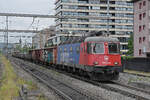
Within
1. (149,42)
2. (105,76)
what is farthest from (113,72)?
(149,42)

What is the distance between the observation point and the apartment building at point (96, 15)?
3430 inches

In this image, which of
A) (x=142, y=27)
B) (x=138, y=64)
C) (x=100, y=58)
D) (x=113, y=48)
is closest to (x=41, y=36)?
(x=142, y=27)

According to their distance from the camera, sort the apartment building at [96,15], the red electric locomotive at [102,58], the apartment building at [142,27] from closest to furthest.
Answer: the red electric locomotive at [102,58]
the apartment building at [142,27]
the apartment building at [96,15]

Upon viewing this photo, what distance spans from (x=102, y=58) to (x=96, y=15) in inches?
2977

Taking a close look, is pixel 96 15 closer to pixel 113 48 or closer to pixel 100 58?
pixel 113 48

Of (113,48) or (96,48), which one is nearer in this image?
(96,48)

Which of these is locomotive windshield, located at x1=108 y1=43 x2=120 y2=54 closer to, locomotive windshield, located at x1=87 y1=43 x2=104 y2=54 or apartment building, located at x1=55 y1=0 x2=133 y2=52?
locomotive windshield, located at x1=87 y1=43 x2=104 y2=54

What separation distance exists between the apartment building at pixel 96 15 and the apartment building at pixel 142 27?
30.5 metres

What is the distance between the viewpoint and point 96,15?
301ft

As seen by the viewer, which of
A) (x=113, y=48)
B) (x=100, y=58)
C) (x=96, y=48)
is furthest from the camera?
(x=113, y=48)

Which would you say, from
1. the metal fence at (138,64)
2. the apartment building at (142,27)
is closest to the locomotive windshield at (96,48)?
the metal fence at (138,64)

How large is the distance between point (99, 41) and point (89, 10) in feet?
239

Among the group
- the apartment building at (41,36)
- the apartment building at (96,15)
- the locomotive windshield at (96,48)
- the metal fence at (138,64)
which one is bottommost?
the metal fence at (138,64)

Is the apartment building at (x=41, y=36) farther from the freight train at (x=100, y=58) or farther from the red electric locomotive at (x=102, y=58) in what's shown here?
the red electric locomotive at (x=102, y=58)
